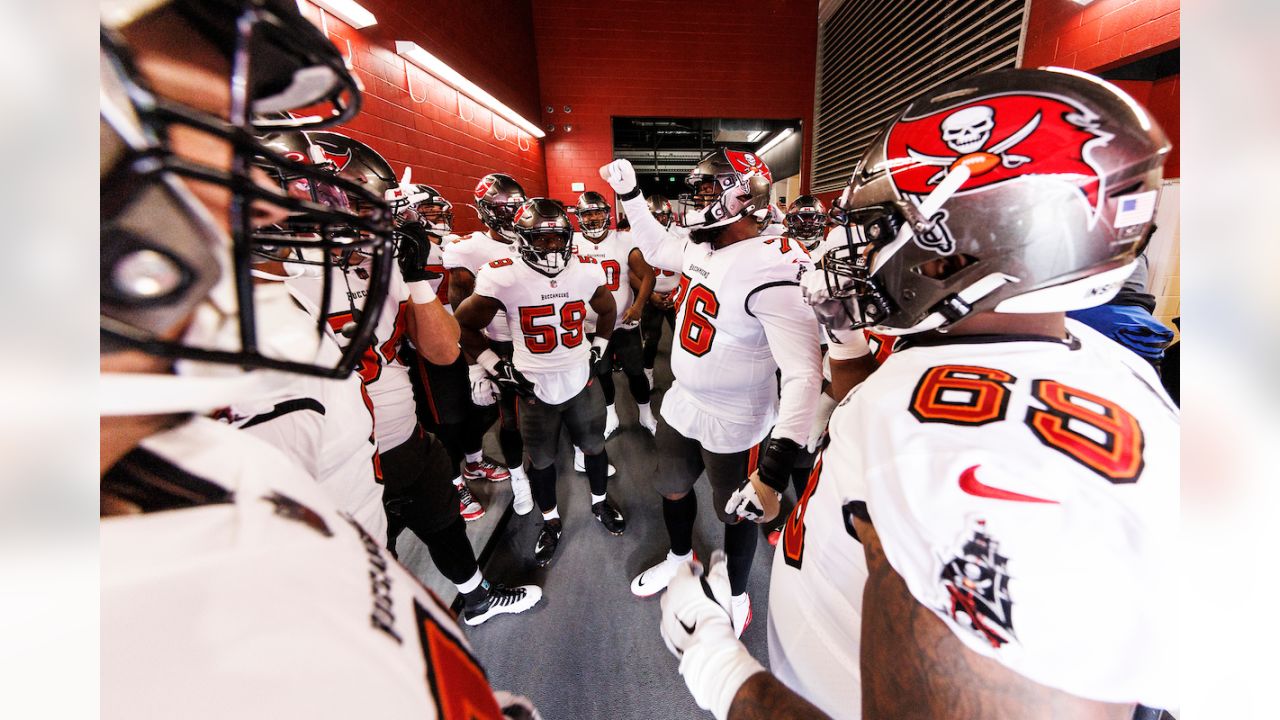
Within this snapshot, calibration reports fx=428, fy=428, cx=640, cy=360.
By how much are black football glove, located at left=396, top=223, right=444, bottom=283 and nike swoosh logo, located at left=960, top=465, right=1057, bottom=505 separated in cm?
202

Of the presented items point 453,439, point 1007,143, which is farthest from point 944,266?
point 453,439

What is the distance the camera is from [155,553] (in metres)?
0.32

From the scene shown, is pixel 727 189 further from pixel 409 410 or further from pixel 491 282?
pixel 409 410

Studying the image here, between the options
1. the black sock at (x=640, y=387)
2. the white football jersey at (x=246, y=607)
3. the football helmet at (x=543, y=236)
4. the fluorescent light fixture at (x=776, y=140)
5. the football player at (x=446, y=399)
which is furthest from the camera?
the fluorescent light fixture at (x=776, y=140)

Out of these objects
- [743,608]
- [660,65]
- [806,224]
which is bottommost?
[743,608]

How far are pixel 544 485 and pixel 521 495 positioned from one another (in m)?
0.47

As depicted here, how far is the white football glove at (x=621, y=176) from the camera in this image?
259 cm

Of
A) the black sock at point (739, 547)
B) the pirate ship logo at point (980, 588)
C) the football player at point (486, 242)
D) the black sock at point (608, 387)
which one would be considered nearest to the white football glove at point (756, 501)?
the black sock at point (739, 547)

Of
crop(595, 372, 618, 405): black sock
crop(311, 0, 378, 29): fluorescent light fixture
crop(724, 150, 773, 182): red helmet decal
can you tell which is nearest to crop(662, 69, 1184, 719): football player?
crop(724, 150, 773, 182): red helmet decal

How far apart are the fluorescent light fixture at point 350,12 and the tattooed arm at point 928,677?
4.73 meters

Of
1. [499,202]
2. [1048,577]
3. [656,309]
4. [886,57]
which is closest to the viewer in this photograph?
[1048,577]

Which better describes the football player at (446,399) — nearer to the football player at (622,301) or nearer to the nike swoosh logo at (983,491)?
the football player at (622,301)

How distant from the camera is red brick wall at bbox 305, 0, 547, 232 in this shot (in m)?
3.82

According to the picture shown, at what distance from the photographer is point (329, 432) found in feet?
3.94
